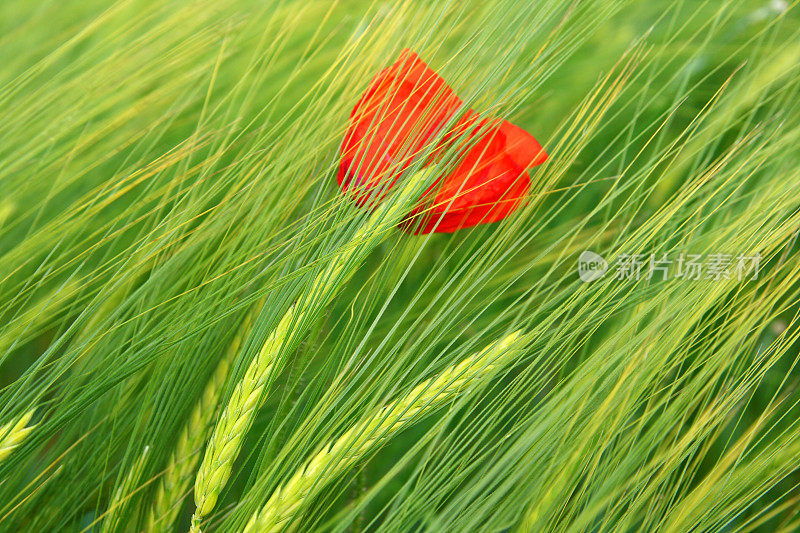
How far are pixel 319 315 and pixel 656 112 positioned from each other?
351 mm

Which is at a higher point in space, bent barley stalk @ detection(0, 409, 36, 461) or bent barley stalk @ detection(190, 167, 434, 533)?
bent barley stalk @ detection(0, 409, 36, 461)

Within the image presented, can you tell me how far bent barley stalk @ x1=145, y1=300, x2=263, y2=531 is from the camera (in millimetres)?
388

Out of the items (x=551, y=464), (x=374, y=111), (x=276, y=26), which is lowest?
(x=551, y=464)

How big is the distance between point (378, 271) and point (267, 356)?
0.12 meters

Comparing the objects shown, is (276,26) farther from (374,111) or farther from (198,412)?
(198,412)

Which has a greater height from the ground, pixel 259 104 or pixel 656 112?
pixel 259 104

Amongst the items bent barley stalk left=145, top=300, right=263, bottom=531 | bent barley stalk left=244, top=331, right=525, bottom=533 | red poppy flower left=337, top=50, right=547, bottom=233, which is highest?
red poppy flower left=337, top=50, right=547, bottom=233

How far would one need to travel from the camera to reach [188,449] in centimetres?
40

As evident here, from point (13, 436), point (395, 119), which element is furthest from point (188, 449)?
point (395, 119)

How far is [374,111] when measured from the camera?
402mm

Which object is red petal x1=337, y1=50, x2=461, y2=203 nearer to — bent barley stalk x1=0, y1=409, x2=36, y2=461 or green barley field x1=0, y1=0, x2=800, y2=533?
green barley field x1=0, y1=0, x2=800, y2=533

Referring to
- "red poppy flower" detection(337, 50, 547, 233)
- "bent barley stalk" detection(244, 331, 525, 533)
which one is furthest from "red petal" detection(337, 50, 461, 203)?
"bent barley stalk" detection(244, 331, 525, 533)

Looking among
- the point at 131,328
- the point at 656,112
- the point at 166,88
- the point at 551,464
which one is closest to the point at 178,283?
the point at 131,328

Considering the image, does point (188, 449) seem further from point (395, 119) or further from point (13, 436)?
point (395, 119)
